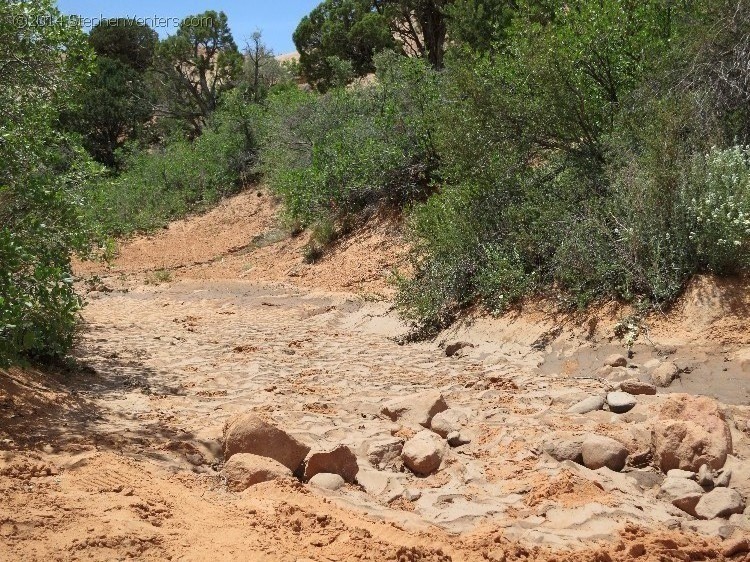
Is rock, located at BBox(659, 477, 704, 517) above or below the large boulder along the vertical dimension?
below

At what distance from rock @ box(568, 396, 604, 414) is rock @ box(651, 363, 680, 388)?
827 mm

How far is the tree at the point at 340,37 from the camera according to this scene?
84.1 feet

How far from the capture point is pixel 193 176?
22.9m

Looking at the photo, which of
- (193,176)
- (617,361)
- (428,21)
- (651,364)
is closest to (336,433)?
(617,361)

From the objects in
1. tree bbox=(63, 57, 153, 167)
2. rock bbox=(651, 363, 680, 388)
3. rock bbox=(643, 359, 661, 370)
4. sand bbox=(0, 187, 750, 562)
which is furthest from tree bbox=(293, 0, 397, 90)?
rock bbox=(651, 363, 680, 388)

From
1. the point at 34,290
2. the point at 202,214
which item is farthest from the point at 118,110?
the point at 34,290

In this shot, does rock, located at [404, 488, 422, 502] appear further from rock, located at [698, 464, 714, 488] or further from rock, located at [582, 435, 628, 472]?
rock, located at [698, 464, 714, 488]

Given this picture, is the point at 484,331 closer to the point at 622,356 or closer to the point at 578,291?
the point at 578,291

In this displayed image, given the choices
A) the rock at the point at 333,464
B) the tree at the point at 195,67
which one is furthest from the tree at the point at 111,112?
the rock at the point at 333,464

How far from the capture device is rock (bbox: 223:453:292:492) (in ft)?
14.0

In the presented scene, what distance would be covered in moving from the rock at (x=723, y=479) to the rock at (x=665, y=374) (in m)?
1.94

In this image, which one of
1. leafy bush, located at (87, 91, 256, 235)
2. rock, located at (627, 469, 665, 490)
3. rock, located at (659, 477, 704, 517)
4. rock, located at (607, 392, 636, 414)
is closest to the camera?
rock, located at (659, 477, 704, 517)

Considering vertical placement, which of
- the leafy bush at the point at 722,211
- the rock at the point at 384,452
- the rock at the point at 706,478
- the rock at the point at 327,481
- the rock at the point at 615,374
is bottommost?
the rock at the point at 615,374

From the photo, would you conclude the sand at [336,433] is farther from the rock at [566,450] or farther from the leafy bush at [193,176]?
the leafy bush at [193,176]
